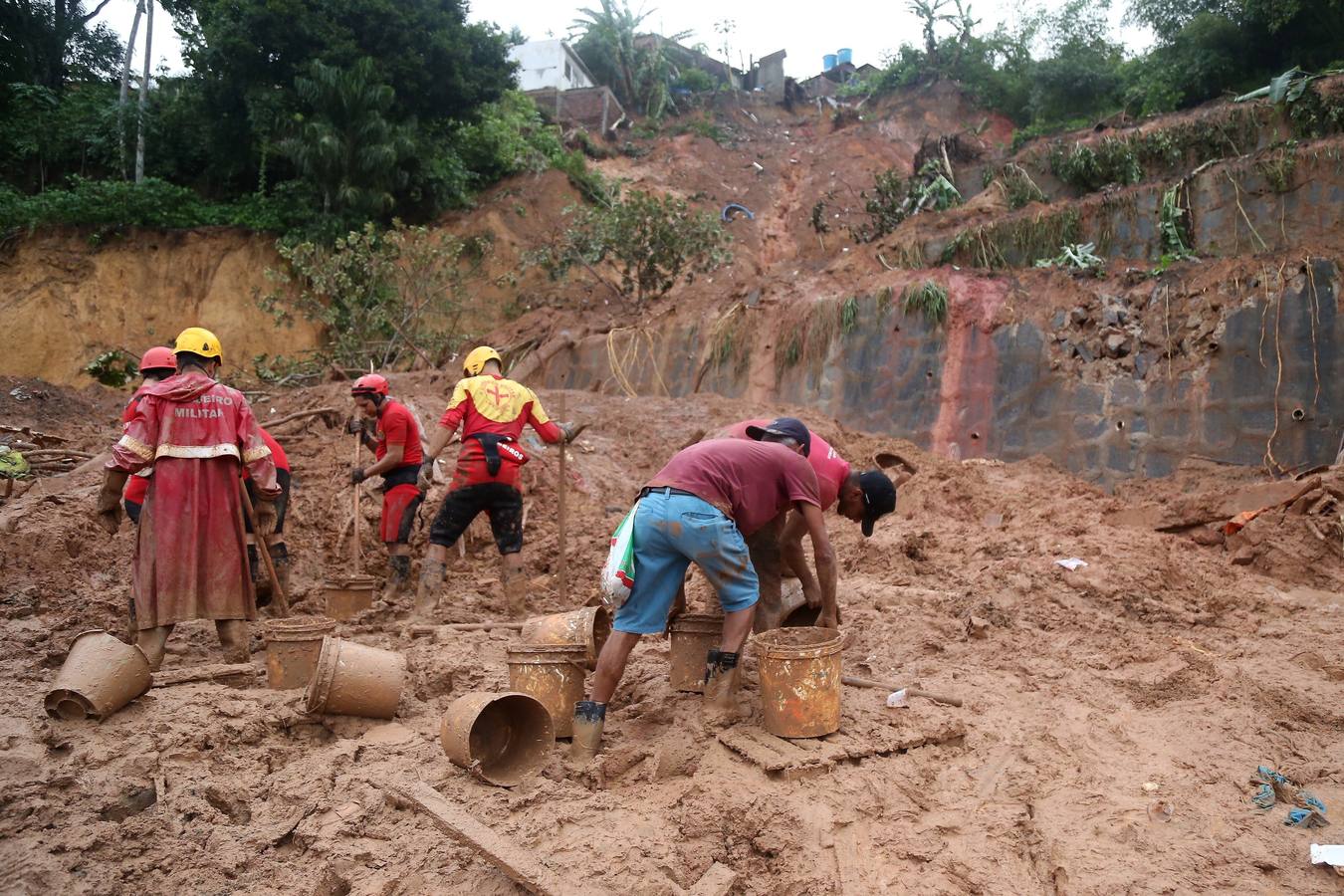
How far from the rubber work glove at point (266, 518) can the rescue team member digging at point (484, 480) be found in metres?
1.07

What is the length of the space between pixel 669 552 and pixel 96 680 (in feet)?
7.74

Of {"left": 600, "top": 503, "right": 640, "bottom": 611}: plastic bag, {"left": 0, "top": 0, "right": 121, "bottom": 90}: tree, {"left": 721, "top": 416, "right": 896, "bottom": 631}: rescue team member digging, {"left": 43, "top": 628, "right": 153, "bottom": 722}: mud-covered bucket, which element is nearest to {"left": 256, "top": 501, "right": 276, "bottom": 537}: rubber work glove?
{"left": 43, "top": 628, "right": 153, "bottom": 722}: mud-covered bucket

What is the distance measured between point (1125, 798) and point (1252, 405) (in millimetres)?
6876

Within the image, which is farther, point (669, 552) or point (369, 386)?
point (369, 386)

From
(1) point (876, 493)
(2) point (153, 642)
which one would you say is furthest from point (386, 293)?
(1) point (876, 493)

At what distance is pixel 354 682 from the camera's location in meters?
4.09

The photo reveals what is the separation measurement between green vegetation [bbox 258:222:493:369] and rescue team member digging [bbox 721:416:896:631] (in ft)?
35.2

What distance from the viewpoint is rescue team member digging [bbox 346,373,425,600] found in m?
→ 6.45

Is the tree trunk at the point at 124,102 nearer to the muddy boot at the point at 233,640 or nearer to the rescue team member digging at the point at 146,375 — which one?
the rescue team member digging at the point at 146,375

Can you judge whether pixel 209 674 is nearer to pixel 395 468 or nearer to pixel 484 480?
pixel 484 480

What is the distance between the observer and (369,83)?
1873 cm

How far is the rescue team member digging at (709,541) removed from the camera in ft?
12.4

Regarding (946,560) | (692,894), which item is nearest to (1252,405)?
(946,560)

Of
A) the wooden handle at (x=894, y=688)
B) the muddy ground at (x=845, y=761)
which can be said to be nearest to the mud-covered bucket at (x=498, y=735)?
the muddy ground at (x=845, y=761)
